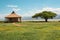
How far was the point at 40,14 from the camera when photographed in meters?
75.1

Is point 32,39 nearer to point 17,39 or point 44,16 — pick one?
point 17,39

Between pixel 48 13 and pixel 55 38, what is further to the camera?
pixel 48 13

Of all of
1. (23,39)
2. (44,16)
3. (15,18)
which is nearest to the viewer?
(23,39)

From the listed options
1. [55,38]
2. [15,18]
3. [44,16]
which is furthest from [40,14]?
[55,38]

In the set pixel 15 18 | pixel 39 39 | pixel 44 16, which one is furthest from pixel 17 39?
pixel 44 16

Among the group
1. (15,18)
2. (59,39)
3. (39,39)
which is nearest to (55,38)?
(59,39)

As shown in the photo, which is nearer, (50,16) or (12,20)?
(12,20)

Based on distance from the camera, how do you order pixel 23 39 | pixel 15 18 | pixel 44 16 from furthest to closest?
pixel 44 16 → pixel 15 18 → pixel 23 39

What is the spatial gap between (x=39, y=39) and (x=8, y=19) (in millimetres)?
43898

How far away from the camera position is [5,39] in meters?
Answer: 18.3

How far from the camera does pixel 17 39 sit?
18.2 metres

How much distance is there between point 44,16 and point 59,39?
178ft

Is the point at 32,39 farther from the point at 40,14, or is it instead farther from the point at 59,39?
the point at 40,14

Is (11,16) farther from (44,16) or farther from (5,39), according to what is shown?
(5,39)
